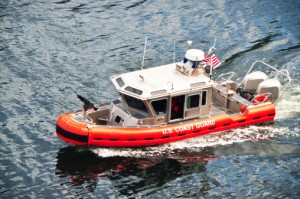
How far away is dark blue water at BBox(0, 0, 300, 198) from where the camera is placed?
1054 inches

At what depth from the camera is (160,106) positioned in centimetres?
2864

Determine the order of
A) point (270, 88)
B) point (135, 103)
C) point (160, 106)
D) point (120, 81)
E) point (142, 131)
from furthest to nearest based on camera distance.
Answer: point (270, 88) → point (120, 81) → point (135, 103) → point (160, 106) → point (142, 131)

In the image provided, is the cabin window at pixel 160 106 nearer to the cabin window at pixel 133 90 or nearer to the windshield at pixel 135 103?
the windshield at pixel 135 103

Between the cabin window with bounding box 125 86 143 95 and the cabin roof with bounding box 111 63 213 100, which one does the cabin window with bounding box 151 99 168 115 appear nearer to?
the cabin roof with bounding box 111 63 213 100

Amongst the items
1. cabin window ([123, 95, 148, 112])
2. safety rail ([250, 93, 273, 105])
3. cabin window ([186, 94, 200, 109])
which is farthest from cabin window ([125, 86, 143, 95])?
safety rail ([250, 93, 273, 105])

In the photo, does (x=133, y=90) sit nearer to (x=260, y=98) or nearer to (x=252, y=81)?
(x=260, y=98)

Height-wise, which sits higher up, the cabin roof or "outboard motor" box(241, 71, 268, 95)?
the cabin roof

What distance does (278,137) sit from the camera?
98.9 ft

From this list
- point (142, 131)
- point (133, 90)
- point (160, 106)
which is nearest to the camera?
point (133, 90)

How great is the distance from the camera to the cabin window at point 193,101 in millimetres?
29114

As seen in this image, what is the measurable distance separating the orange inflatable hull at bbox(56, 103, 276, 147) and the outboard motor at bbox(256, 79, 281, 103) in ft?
4.27

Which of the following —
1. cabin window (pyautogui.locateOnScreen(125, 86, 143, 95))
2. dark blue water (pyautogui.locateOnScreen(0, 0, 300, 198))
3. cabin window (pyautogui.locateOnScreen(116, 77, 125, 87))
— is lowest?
dark blue water (pyautogui.locateOnScreen(0, 0, 300, 198))

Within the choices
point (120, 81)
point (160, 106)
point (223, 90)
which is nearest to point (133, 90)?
point (120, 81)

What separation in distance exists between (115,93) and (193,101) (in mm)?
6393
